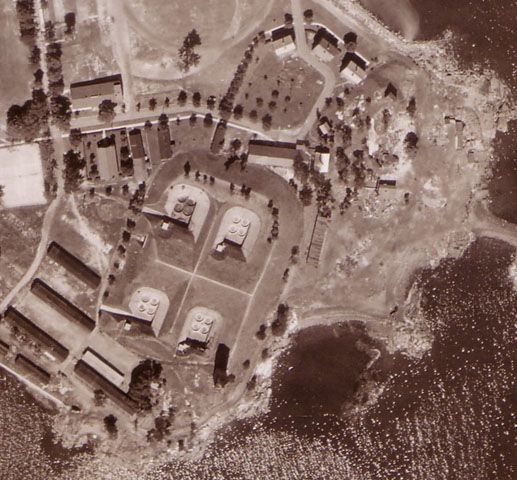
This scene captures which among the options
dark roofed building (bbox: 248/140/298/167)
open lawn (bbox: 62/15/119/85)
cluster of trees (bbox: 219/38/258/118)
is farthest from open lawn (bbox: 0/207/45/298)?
dark roofed building (bbox: 248/140/298/167)

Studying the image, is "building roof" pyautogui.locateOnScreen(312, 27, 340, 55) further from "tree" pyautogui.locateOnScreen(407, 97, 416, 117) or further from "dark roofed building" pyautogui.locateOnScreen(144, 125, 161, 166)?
"dark roofed building" pyautogui.locateOnScreen(144, 125, 161, 166)

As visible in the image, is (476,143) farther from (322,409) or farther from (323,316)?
(322,409)

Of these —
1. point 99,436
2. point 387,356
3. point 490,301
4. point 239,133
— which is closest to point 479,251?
point 490,301

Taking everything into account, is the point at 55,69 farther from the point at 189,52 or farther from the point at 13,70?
the point at 189,52

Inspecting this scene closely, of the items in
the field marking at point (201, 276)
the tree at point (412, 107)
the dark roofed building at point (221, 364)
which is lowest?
the dark roofed building at point (221, 364)

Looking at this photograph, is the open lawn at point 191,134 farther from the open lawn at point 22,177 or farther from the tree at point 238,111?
the open lawn at point 22,177

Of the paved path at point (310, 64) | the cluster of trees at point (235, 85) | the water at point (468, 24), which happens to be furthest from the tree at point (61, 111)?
the water at point (468, 24)
